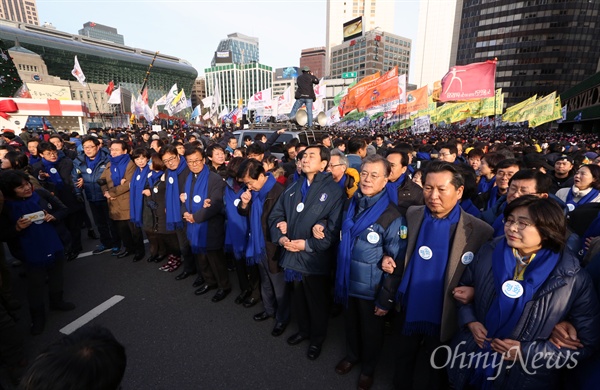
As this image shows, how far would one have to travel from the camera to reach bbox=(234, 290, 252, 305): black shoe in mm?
4064

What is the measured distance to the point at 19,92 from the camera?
28109 millimetres

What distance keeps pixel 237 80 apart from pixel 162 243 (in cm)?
13718

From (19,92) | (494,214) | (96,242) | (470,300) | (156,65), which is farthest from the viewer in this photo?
(156,65)

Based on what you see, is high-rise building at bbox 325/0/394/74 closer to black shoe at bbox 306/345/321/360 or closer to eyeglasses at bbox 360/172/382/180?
eyeglasses at bbox 360/172/382/180

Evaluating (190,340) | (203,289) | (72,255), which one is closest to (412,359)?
(190,340)

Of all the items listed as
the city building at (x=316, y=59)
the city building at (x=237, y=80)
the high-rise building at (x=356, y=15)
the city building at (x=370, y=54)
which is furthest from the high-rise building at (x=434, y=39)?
the city building at (x=316, y=59)

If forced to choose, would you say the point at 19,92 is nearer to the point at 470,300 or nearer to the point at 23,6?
the point at 470,300

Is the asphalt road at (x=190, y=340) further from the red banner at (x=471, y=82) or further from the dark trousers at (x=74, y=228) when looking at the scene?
the red banner at (x=471, y=82)

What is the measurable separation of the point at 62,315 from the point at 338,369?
3.59 meters

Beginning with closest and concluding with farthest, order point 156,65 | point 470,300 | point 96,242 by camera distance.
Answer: point 470,300
point 96,242
point 156,65

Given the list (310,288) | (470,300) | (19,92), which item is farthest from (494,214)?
(19,92)

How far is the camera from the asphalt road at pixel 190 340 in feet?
9.24

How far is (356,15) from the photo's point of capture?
Result: 440ft

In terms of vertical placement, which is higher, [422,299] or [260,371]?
[422,299]
